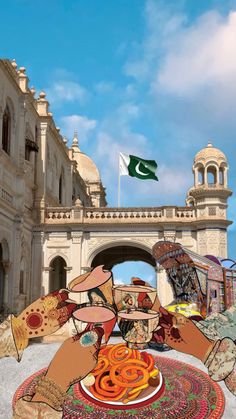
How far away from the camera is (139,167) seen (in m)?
29.5

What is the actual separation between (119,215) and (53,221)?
354cm

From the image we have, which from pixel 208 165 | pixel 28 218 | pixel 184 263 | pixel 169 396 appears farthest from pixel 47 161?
pixel 169 396

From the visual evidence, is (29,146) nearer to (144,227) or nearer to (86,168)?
(144,227)

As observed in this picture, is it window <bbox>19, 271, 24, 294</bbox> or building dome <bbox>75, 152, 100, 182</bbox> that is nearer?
window <bbox>19, 271, 24, 294</bbox>

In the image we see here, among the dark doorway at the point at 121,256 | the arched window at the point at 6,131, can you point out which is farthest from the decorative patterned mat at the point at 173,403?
the dark doorway at the point at 121,256

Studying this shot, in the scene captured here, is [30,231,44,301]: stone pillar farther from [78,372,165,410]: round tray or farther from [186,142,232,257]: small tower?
[78,372,165,410]: round tray

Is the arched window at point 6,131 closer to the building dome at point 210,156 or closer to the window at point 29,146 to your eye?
Answer: the window at point 29,146

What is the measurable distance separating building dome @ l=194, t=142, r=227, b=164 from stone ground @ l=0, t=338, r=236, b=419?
14017 millimetres

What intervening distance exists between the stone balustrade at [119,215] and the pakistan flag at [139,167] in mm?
2886

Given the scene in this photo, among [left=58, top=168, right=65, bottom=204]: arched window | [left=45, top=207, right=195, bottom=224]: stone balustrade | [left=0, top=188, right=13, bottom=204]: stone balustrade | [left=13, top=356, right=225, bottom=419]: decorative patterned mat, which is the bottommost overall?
[left=13, top=356, right=225, bottom=419]: decorative patterned mat

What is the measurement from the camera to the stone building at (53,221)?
2452 centimetres

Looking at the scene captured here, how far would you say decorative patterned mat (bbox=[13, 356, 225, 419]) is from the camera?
10141 millimetres

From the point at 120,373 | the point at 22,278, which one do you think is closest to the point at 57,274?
the point at 22,278

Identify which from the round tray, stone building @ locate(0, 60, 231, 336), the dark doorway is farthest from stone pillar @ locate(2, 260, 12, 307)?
the round tray
